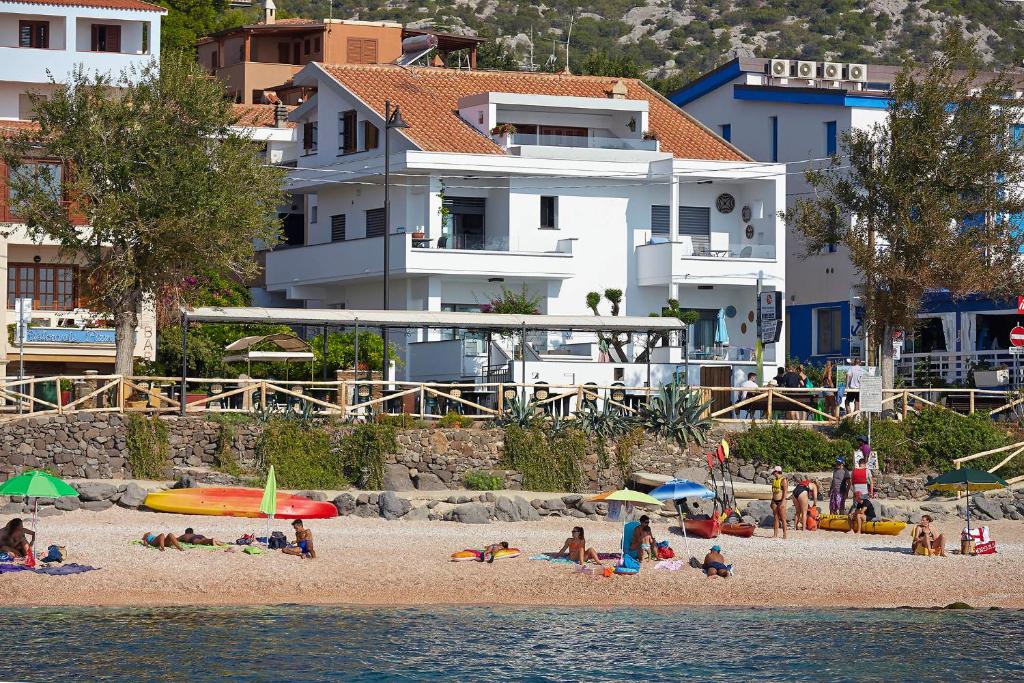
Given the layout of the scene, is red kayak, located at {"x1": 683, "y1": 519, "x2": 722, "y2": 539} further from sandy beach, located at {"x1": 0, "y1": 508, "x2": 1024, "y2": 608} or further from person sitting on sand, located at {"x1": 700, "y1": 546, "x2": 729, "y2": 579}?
person sitting on sand, located at {"x1": 700, "y1": 546, "x2": 729, "y2": 579}

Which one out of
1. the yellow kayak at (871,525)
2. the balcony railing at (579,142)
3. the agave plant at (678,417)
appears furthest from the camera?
the balcony railing at (579,142)

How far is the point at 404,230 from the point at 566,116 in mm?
7331

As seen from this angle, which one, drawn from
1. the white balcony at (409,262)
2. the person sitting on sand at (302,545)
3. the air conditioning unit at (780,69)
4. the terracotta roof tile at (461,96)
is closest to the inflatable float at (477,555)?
the person sitting on sand at (302,545)

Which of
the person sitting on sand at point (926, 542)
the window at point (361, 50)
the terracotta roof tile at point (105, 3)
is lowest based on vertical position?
the person sitting on sand at point (926, 542)

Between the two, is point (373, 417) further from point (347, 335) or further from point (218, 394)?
point (347, 335)

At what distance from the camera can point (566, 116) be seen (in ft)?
188

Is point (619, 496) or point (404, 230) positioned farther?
point (404, 230)

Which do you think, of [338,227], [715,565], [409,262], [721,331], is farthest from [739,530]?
[338,227]

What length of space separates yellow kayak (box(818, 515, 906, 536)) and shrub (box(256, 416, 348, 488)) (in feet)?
36.8

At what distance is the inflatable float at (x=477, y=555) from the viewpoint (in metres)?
34.6

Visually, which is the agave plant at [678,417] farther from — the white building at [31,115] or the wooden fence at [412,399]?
the white building at [31,115]

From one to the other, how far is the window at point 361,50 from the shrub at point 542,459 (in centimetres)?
4348

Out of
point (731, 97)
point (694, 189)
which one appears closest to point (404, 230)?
point (694, 189)

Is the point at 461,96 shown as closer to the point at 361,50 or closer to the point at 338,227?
the point at 338,227
